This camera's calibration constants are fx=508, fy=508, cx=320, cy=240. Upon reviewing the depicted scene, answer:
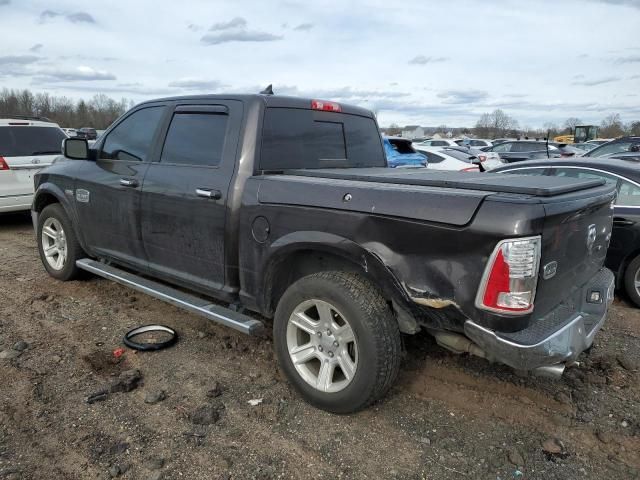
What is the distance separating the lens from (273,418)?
10.1 feet

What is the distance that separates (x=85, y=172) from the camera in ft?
15.7

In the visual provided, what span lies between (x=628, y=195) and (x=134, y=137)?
4881 mm

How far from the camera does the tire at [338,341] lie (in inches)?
110

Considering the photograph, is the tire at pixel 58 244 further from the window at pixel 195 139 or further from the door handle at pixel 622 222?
the door handle at pixel 622 222

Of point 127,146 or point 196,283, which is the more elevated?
point 127,146

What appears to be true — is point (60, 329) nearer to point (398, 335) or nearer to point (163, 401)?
point (163, 401)

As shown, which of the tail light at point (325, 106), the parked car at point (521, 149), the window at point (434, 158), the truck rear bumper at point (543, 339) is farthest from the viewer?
the parked car at point (521, 149)

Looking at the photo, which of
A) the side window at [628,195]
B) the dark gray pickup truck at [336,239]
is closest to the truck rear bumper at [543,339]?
the dark gray pickup truck at [336,239]

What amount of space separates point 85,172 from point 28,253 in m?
2.79

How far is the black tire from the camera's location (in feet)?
16.6

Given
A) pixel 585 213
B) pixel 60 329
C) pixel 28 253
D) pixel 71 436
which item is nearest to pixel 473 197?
pixel 585 213

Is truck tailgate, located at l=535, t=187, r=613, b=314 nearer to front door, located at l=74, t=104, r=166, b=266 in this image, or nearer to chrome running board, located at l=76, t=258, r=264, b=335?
chrome running board, located at l=76, t=258, r=264, b=335

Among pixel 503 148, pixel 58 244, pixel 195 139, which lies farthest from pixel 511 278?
pixel 503 148

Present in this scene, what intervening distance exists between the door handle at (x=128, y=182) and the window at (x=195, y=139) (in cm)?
31
